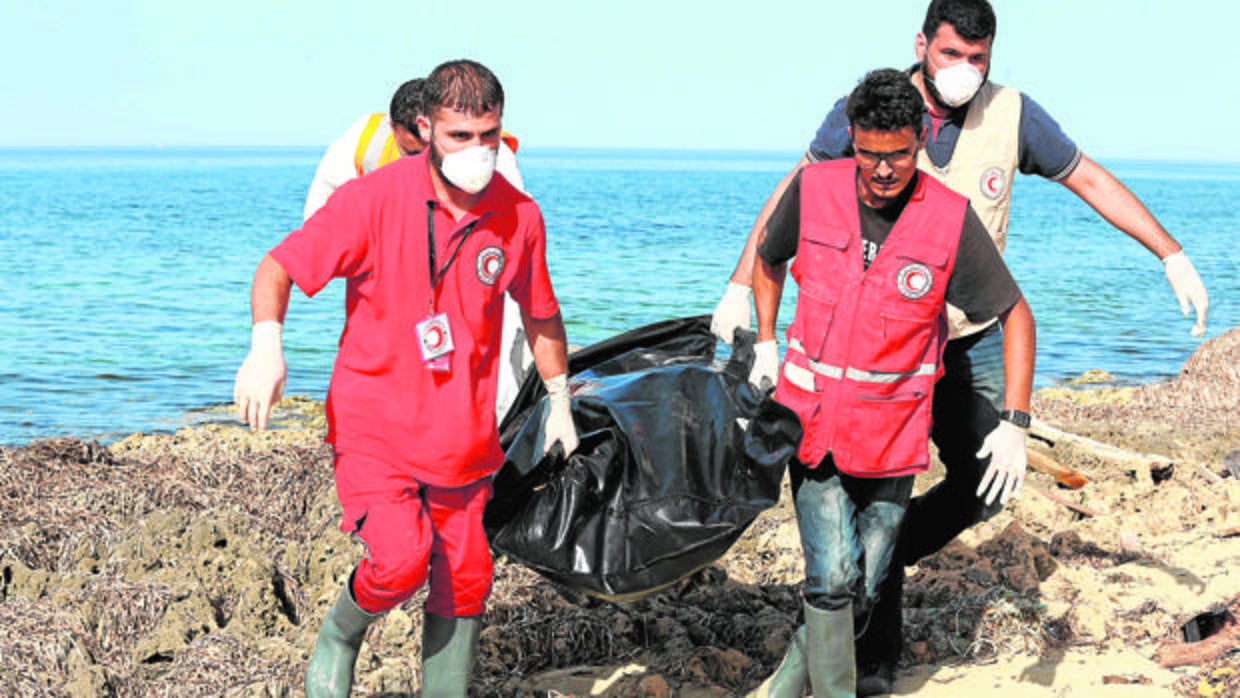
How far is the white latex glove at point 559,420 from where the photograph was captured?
423 centimetres

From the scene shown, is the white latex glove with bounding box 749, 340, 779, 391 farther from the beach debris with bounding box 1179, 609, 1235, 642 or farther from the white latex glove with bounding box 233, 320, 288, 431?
the beach debris with bounding box 1179, 609, 1235, 642

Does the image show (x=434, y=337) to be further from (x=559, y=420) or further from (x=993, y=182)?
(x=993, y=182)

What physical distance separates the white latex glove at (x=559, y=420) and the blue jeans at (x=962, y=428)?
3.74ft

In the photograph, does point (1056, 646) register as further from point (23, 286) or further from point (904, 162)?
point (23, 286)

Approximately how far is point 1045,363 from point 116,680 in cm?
1327

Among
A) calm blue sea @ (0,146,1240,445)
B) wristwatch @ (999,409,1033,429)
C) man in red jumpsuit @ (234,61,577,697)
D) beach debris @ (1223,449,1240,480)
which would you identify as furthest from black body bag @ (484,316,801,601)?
calm blue sea @ (0,146,1240,445)

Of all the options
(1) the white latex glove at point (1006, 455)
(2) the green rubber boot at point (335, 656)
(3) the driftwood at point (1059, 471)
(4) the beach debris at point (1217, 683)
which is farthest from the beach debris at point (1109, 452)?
(2) the green rubber boot at point (335, 656)

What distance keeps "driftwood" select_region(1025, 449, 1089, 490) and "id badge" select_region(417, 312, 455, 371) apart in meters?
4.34

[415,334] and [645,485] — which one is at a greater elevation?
[415,334]

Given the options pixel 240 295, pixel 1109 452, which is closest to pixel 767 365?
pixel 1109 452

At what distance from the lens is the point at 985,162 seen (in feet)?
14.7

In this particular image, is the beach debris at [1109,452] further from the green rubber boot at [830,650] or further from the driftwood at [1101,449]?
the green rubber boot at [830,650]

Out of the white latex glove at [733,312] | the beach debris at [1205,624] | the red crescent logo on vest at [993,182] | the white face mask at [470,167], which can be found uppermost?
Answer: the white face mask at [470,167]

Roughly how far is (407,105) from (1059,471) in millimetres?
4011
